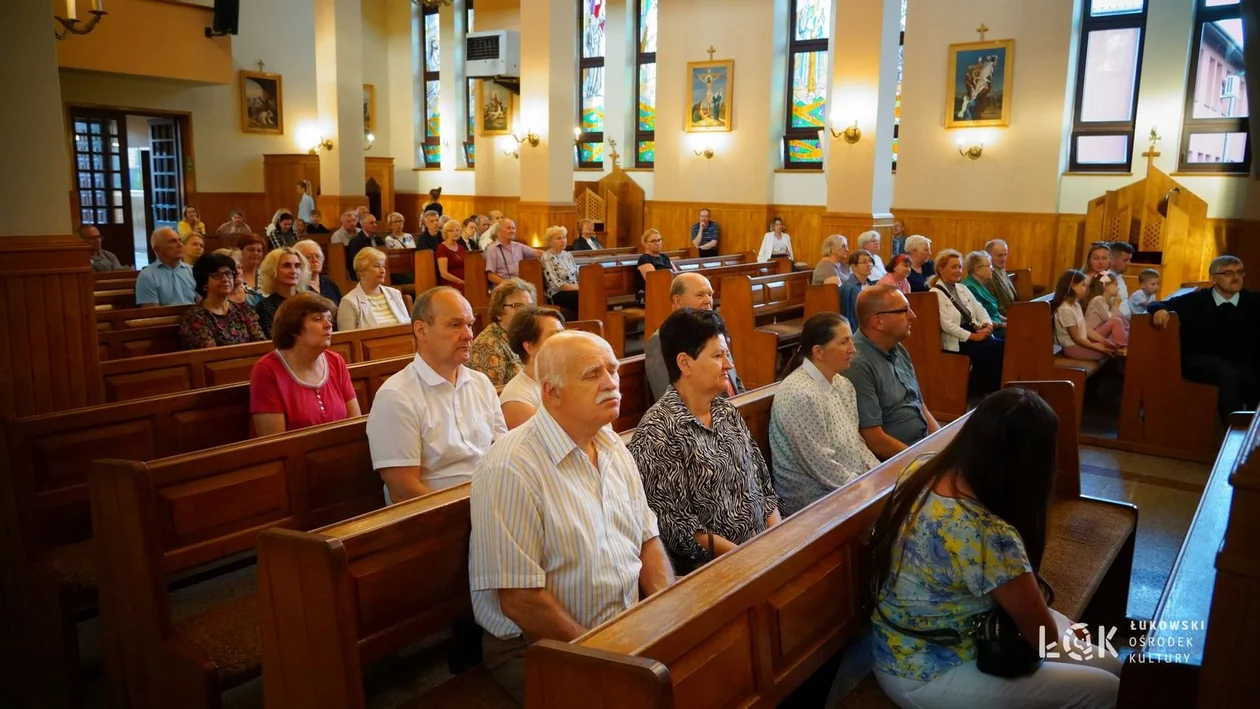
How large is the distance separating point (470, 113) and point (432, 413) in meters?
15.9

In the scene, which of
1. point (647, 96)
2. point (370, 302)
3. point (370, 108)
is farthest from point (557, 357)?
point (370, 108)

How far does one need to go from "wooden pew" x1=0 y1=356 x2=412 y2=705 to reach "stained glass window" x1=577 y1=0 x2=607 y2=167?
13.6 metres

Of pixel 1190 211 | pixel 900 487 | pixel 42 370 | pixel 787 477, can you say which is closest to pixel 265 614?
pixel 900 487

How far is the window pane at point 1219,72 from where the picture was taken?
10.5 metres

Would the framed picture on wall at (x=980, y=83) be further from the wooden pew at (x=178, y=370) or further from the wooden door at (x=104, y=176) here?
the wooden door at (x=104, y=176)

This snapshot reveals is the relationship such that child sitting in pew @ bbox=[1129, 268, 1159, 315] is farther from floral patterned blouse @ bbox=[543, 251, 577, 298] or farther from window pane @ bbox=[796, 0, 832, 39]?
window pane @ bbox=[796, 0, 832, 39]

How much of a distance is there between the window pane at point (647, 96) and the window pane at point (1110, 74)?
6851mm

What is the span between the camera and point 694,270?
8.61 m

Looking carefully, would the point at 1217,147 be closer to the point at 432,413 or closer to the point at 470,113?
the point at 432,413

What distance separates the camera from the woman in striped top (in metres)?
5.06

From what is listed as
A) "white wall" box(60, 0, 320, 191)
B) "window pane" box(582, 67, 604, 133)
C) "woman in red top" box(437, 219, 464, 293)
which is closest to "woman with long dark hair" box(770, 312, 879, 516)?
"woman in red top" box(437, 219, 464, 293)

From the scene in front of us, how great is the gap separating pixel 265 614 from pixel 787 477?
1882mm

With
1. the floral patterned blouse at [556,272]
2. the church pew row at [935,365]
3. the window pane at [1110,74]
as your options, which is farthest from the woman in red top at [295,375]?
the window pane at [1110,74]

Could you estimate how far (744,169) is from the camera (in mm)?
14109
